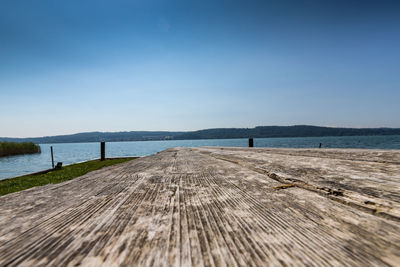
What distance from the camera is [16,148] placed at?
164 ft

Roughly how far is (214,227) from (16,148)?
69.3 metres

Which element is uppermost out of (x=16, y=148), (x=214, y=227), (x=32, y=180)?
(x=214, y=227)

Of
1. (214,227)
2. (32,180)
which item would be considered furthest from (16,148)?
(214,227)

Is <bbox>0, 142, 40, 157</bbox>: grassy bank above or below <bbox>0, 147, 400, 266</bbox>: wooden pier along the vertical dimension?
below

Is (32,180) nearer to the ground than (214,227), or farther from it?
nearer to the ground

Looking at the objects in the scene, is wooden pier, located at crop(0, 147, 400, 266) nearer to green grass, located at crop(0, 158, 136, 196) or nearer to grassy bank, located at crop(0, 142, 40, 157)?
green grass, located at crop(0, 158, 136, 196)

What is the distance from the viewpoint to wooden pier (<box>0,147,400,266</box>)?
1.87 ft

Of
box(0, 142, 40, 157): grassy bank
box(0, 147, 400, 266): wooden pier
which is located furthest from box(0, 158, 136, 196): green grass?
box(0, 142, 40, 157): grassy bank

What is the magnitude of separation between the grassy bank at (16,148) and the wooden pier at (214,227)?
64702 millimetres

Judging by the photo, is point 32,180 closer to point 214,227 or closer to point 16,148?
point 214,227

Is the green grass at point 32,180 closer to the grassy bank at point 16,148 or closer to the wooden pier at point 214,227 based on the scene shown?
the wooden pier at point 214,227

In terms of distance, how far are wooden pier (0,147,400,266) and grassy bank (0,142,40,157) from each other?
6470 cm

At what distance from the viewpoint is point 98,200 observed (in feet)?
3.93

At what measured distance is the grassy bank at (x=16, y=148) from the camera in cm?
4634
